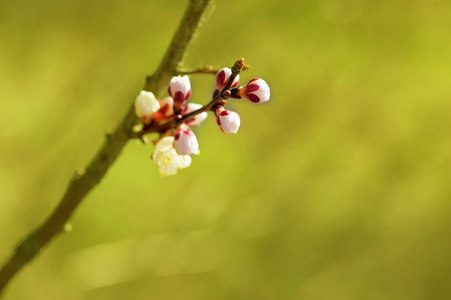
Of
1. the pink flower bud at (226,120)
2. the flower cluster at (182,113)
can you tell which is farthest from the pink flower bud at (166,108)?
the pink flower bud at (226,120)

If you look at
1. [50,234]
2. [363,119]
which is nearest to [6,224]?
[50,234]

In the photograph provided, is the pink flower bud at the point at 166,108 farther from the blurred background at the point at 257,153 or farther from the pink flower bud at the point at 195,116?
the blurred background at the point at 257,153

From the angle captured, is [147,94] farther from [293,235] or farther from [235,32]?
[293,235]

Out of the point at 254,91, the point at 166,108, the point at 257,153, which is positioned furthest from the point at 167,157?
the point at 257,153

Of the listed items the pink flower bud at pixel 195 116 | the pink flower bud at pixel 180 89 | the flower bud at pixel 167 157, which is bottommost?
the flower bud at pixel 167 157

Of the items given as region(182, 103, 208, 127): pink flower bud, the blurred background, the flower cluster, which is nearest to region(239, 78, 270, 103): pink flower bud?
the flower cluster

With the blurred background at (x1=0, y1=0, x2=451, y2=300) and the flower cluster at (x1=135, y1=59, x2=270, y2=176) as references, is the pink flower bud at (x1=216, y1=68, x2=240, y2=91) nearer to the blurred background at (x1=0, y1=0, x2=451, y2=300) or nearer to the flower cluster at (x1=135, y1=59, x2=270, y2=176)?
the flower cluster at (x1=135, y1=59, x2=270, y2=176)
